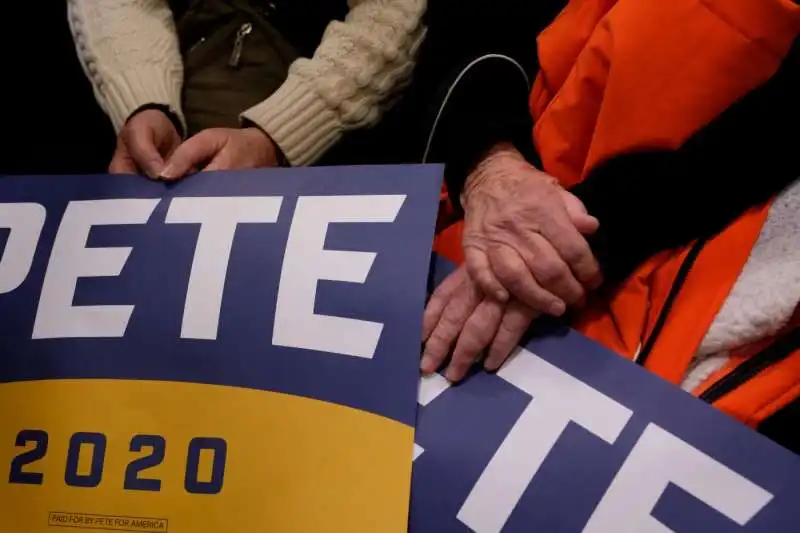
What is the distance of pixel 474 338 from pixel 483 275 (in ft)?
0.16

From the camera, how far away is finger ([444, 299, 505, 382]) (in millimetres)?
573

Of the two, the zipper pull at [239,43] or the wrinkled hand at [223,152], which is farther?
the zipper pull at [239,43]

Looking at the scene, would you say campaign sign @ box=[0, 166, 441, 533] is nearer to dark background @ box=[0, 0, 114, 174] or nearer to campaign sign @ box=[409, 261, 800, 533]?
campaign sign @ box=[409, 261, 800, 533]

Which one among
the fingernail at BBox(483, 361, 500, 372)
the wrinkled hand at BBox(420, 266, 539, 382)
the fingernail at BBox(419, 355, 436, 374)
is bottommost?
the fingernail at BBox(419, 355, 436, 374)

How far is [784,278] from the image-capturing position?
538mm

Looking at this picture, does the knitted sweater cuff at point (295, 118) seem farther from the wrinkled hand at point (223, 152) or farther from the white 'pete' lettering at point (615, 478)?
the white 'pete' lettering at point (615, 478)

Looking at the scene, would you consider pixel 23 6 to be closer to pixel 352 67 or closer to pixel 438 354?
pixel 352 67

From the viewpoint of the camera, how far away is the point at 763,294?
1.77 feet

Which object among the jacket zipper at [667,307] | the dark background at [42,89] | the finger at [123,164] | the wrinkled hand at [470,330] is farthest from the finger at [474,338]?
the dark background at [42,89]

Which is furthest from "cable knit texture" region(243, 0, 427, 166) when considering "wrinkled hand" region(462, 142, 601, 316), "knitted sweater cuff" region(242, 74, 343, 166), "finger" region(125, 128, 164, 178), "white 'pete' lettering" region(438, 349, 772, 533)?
"white 'pete' lettering" region(438, 349, 772, 533)

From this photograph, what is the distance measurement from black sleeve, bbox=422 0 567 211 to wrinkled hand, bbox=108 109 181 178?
0.25 meters

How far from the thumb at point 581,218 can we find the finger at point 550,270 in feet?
0.09

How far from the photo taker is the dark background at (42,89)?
97 centimetres

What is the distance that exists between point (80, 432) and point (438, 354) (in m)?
0.27
